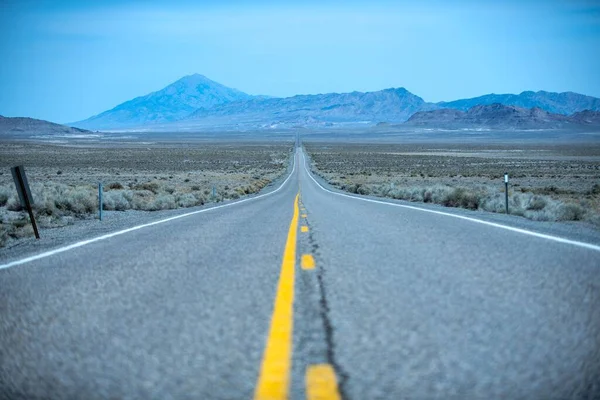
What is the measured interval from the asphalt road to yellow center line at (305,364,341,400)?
0.04 feet

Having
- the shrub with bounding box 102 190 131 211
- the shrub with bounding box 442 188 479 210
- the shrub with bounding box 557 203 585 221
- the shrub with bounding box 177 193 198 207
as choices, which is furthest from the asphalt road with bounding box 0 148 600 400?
the shrub with bounding box 177 193 198 207

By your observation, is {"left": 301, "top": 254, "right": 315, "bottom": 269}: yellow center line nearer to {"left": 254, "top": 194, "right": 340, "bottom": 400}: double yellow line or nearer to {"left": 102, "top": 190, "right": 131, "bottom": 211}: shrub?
{"left": 254, "top": 194, "right": 340, "bottom": 400}: double yellow line

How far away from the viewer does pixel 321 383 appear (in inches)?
118

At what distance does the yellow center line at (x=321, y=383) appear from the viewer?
9.32 feet

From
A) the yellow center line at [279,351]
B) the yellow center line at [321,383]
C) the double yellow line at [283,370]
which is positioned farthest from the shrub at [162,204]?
the yellow center line at [321,383]

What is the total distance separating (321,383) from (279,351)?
553 mm

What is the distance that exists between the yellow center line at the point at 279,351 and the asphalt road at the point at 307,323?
0.01 m

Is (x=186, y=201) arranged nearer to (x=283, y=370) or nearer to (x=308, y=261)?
(x=308, y=261)

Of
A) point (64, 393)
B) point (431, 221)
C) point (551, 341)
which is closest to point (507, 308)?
point (551, 341)

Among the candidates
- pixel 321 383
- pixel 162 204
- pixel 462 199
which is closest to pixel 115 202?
pixel 162 204

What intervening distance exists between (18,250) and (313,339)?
21.8ft

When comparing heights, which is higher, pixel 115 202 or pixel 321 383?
pixel 321 383

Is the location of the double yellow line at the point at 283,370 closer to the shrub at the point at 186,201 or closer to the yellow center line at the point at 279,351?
the yellow center line at the point at 279,351

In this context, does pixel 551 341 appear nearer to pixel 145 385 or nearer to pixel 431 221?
pixel 145 385
